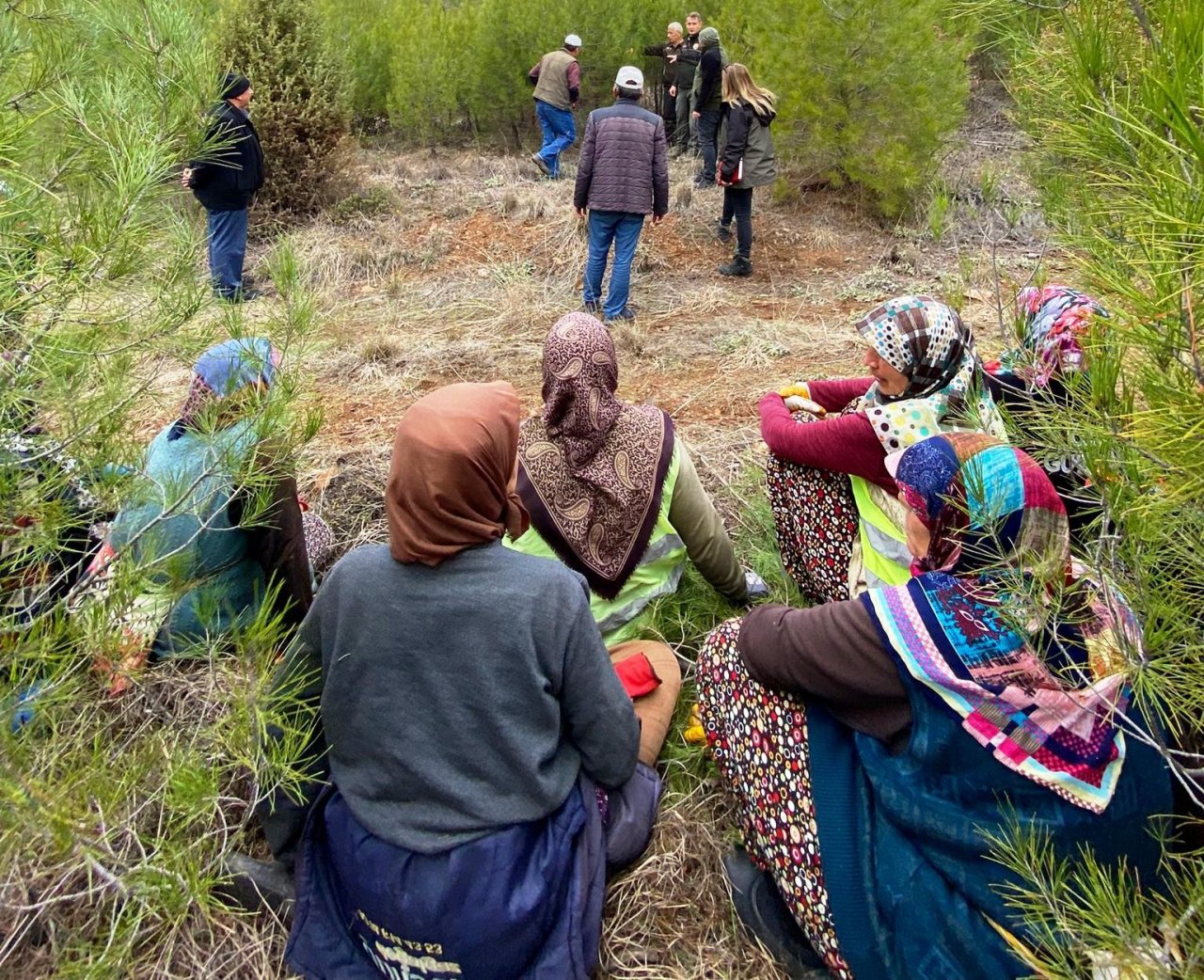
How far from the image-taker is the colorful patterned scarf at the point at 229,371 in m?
1.62

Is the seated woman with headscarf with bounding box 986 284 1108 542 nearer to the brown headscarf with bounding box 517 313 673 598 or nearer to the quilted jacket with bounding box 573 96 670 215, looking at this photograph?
the brown headscarf with bounding box 517 313 673 598

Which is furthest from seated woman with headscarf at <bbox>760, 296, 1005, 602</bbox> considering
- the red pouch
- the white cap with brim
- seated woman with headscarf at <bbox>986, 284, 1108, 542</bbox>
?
the white cap with brim

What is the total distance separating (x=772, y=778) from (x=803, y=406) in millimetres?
1260

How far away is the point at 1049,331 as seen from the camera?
1.70m

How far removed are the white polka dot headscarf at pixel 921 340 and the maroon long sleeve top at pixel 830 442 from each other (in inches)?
6.4

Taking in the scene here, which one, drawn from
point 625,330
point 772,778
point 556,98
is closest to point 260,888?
point 772,778

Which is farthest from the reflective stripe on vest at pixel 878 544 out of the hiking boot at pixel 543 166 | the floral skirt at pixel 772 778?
the hiking boot at pixel 543 166

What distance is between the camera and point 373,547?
1566mm

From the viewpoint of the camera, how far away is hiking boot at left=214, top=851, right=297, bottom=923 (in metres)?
1.72

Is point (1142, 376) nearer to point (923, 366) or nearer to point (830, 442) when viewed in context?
point (923, 366)

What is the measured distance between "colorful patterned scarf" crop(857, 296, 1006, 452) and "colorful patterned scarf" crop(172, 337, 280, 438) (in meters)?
1.43

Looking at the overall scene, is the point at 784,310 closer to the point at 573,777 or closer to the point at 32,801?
the point at 573,777

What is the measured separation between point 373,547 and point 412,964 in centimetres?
74

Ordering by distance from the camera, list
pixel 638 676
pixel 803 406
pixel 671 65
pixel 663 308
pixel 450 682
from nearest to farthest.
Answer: pixel 450 682, pixel 638 676, pixel 803 406, pixel 663 308, pixel 671 65
